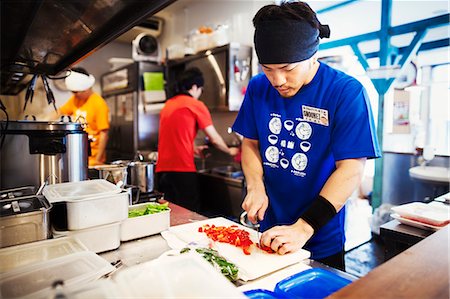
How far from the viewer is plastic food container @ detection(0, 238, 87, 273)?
93 centimetres

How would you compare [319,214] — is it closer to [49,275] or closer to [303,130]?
[303,130]

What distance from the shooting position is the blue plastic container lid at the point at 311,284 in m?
0.88

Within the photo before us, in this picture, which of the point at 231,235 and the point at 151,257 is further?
the point at 231,235

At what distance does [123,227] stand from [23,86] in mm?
2116

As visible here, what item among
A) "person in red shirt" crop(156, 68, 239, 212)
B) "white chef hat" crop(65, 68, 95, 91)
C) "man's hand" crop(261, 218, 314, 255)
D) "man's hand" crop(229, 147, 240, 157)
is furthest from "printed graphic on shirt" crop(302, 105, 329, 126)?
"white chef hat" crop(65, 68, 95, 91)

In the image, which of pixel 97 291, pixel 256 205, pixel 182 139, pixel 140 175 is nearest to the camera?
pixel 97 291

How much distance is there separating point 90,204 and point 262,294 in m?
0.67

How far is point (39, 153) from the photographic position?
159 centimetres

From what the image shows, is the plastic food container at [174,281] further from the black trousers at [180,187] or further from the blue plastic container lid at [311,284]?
the black trousers at [180,187]

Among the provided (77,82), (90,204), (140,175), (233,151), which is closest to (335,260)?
(90,204)

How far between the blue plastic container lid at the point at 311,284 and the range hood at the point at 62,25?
93 cm

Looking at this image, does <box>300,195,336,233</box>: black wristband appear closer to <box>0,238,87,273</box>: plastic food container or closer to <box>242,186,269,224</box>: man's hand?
<box>242,186,269,224</box>: man's hand

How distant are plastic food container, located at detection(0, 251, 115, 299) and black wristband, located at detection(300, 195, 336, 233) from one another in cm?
73

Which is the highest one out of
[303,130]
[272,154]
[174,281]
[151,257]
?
[303,130]
